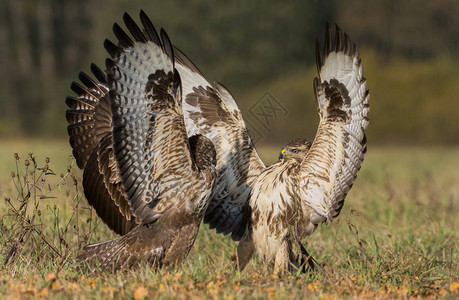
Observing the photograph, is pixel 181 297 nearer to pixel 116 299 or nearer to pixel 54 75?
pixel 116 299

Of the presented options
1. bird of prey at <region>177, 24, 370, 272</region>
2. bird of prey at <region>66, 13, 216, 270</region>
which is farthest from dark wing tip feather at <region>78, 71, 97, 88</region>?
bird of prey at <region>177, 24, 370, 272</region>

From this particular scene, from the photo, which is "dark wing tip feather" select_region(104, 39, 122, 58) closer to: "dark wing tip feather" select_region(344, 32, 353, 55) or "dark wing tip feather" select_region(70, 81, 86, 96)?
"dark wing tip feather" select_region(70, 81, 86, 96)

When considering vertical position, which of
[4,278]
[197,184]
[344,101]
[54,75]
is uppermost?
[54,75]

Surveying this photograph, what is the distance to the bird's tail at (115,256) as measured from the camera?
4652 mm

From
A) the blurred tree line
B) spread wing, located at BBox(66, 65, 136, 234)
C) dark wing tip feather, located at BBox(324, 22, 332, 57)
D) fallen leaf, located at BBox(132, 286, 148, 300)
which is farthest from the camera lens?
the blurred tree line

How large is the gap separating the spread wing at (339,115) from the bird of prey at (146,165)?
0.86 m

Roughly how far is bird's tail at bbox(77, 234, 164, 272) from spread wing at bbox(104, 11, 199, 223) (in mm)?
479

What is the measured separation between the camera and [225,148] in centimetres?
534

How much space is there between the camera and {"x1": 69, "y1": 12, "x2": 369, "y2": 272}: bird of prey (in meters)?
4.79

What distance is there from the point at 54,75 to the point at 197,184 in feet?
83.3

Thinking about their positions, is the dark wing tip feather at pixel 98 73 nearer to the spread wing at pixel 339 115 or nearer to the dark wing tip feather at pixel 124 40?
the dark wing tip feather at pixel 124 40

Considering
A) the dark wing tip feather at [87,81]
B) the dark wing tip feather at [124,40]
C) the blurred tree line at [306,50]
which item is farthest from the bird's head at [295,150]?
the blurred tree line at [306,50]

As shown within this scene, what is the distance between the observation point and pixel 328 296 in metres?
3.50

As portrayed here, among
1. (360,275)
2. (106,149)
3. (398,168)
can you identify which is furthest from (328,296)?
(398,168)
